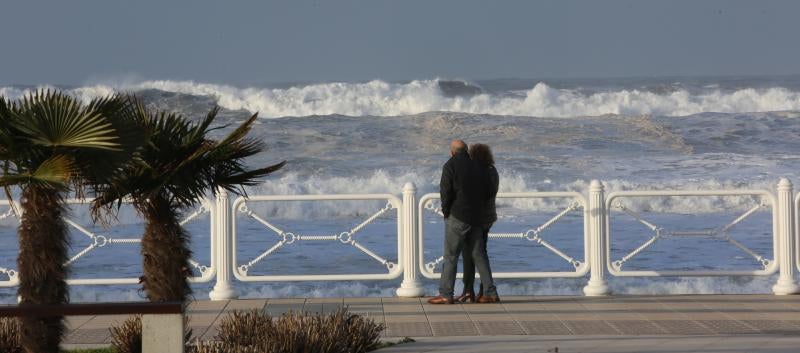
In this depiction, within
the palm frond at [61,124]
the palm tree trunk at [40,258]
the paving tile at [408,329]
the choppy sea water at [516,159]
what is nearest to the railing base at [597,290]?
the paving tile at [408,329]

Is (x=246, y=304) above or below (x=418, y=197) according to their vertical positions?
below

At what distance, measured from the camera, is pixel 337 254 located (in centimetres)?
2686

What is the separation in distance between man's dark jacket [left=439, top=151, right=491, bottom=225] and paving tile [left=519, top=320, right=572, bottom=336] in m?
1.70

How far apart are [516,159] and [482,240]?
29.9 m

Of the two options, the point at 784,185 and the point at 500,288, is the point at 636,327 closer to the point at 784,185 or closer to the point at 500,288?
the point at 784,185

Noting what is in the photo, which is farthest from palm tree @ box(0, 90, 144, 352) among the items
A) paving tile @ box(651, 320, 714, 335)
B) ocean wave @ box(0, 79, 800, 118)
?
ocean wave @ box(0, 79, 800, 118)

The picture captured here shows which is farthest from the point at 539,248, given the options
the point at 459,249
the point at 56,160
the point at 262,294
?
the point at 56,160

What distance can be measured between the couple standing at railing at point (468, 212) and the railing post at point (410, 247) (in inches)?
22.2

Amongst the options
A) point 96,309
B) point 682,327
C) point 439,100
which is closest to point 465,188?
point 682,327

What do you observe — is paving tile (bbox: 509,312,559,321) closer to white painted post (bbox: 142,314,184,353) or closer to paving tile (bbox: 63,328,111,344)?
paving tile (bbox: 63,328,111,344)

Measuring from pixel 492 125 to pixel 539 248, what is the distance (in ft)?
65.8

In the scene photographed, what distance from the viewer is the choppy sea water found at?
85.8 ft

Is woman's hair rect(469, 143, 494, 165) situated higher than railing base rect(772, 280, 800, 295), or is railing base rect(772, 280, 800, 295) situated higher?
woman's hair rect(469, 143, 494, 165)

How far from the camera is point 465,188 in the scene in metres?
12.6
